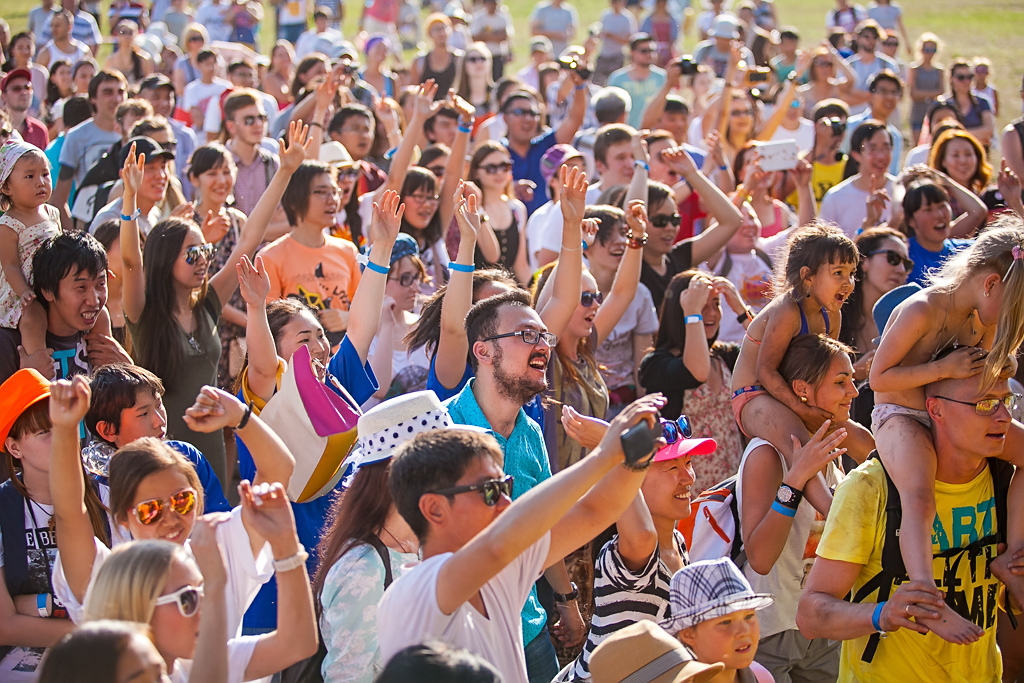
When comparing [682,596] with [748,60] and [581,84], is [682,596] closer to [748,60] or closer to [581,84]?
[581,84]

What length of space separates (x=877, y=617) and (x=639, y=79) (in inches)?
357

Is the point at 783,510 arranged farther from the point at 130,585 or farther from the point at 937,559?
the point at 130,585

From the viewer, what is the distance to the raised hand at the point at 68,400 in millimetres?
2826

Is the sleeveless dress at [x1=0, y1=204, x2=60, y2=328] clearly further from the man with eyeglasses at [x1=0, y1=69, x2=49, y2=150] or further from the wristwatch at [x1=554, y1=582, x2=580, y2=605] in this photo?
the man with eyeglasses at [x1=0, y1=69, x2=49, y2=150]

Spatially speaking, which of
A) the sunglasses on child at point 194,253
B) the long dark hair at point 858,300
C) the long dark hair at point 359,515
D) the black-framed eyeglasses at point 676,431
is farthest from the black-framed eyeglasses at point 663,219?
the long dark hair at point 359,515

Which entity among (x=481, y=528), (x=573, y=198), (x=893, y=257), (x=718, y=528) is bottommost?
(x=718, y=528)

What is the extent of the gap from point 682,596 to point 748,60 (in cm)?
1240

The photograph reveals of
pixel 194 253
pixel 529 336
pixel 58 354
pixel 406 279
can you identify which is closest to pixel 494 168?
pixel 406 279

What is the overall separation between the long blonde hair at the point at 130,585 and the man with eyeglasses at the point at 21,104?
7009 mm

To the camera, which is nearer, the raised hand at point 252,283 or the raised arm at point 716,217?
the raised hand at point 252,283

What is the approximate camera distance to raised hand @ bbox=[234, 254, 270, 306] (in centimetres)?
426

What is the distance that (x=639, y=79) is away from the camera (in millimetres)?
11367

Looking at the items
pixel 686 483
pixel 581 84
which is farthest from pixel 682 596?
pixel 581 84

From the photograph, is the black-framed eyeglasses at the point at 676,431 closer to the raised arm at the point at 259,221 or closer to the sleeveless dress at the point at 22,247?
the raised arm at the point at 259,221
